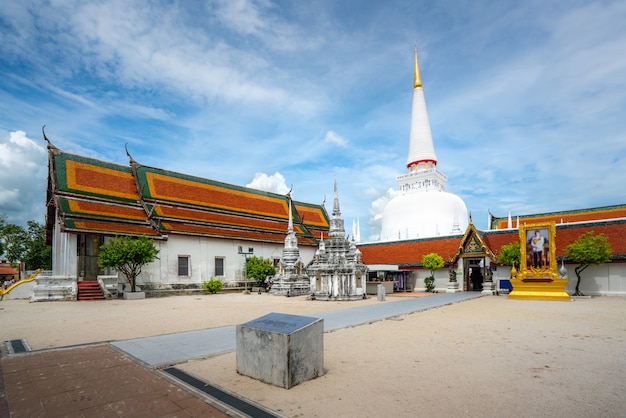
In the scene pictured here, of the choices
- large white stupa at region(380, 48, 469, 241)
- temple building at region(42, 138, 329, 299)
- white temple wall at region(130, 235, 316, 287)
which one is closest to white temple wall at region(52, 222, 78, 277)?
temple building at region(42, 138, 329, 299)

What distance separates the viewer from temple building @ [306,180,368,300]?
779 inches

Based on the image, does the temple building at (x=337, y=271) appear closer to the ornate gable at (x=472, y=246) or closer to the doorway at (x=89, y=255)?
the ornate gable at (x=472, y=246)

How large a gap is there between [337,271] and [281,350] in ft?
48.4

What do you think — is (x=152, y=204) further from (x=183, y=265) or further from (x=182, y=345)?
(x=182, y=345)

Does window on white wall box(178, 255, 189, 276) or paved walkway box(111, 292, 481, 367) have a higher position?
window on white wall box(178, 255, 189, 276)

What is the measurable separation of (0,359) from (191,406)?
188 inches

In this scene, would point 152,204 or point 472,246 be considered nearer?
point 472,246

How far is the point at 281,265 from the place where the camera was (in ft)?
86.1

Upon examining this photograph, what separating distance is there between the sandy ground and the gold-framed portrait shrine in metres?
7.67

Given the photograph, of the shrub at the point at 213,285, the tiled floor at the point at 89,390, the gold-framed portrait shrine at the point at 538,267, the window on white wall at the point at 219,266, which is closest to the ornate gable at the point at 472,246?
the gold-framed portrait shrine at the point at 538,267

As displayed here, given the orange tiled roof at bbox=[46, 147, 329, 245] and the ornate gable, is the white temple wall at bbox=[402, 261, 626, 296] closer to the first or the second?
the ornate gable

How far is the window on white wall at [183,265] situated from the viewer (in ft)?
81.1

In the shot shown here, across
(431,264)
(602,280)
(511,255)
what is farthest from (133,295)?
(602,280)

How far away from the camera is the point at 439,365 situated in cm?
618
